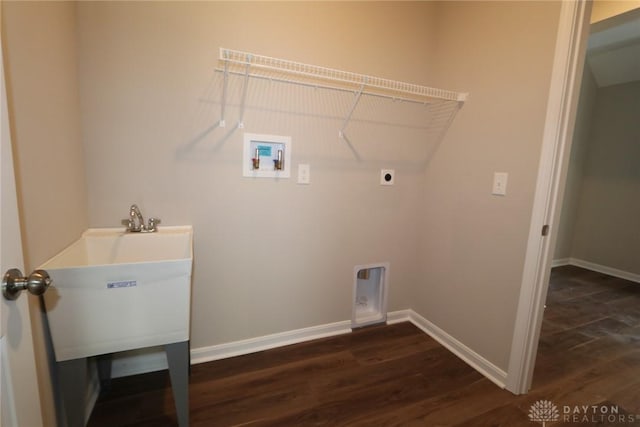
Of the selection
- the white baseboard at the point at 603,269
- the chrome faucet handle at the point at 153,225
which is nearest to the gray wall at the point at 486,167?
the chrome faucet handle at the point at 153,225

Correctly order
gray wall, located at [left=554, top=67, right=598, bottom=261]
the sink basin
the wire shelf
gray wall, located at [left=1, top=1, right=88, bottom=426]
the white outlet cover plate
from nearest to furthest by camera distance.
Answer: gray wall, located at [left=1, top=1, right=88, bottom=426], the sink basin, the wire shelf, the white outlet cover plate, gray wall, located at [left=554, top=67, right=598, bottom=261]

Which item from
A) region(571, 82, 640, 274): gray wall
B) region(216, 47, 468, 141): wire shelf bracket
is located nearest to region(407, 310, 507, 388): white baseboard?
region(216, 47, 468, 141): wire shelf bracket

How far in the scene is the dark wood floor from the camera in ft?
4.80

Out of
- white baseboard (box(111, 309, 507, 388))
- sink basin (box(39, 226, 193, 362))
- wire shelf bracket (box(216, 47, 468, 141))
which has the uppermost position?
wire shelf bracket (box(216, 47, 468, 141))

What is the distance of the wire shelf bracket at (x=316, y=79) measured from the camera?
A: 1587mm

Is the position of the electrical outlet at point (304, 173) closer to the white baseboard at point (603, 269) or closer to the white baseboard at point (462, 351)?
the white baseboard at point (462, 351)

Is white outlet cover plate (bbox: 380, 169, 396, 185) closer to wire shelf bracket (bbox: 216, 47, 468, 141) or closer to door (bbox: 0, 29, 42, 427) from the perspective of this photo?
wire shelf bracket (bbox: 216, 47, 468, 141)

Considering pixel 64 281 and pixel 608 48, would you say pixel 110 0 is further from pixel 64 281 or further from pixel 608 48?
pixel 608 48

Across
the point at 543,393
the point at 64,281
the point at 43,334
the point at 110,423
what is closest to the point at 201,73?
the point at 64,281

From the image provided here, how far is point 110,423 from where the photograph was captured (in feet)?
4.55

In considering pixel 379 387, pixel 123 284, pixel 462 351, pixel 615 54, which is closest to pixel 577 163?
pixel 615 54

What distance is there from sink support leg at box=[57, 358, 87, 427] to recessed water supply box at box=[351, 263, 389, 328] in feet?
5.28

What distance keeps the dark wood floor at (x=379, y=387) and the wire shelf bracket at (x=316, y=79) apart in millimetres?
1494

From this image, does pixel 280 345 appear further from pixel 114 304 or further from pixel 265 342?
pixel 114 304
